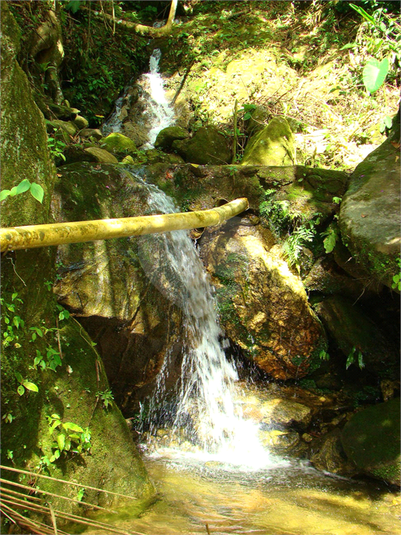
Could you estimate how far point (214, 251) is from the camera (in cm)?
570

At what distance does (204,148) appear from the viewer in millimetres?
8016

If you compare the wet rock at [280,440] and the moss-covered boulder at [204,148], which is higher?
the moss-covered boulder at [204,148]

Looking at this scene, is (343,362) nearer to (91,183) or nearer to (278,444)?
(278,444)

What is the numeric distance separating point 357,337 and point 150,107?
29.2 feet

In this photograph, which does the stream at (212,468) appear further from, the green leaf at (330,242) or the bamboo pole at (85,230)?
the green leaf at (330,242)

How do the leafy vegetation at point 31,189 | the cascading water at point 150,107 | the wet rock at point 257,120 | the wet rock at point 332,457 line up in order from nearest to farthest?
the leafy vegetation at point 31,189 < the wet rock at point 332,457 < the wet rock at point 257,120 < the cascading water at point 150,107

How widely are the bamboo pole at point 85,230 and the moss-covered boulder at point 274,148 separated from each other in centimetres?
407

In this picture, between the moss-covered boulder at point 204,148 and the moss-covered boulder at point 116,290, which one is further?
the moss-covered boulder at point 204,148

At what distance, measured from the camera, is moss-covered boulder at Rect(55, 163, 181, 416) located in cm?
411

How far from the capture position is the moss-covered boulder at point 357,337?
17.7 feet

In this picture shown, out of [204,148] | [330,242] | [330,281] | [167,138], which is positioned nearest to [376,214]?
[330,242]

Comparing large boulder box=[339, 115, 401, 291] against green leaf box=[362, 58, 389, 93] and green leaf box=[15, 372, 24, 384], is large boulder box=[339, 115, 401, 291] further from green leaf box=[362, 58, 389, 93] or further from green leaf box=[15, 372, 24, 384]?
green leaf box=[15, 372, 24, 384]

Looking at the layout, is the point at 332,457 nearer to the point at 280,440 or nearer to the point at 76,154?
the point at 280,440

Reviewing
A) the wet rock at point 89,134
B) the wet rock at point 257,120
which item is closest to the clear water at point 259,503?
the wet rock at point 89,134
